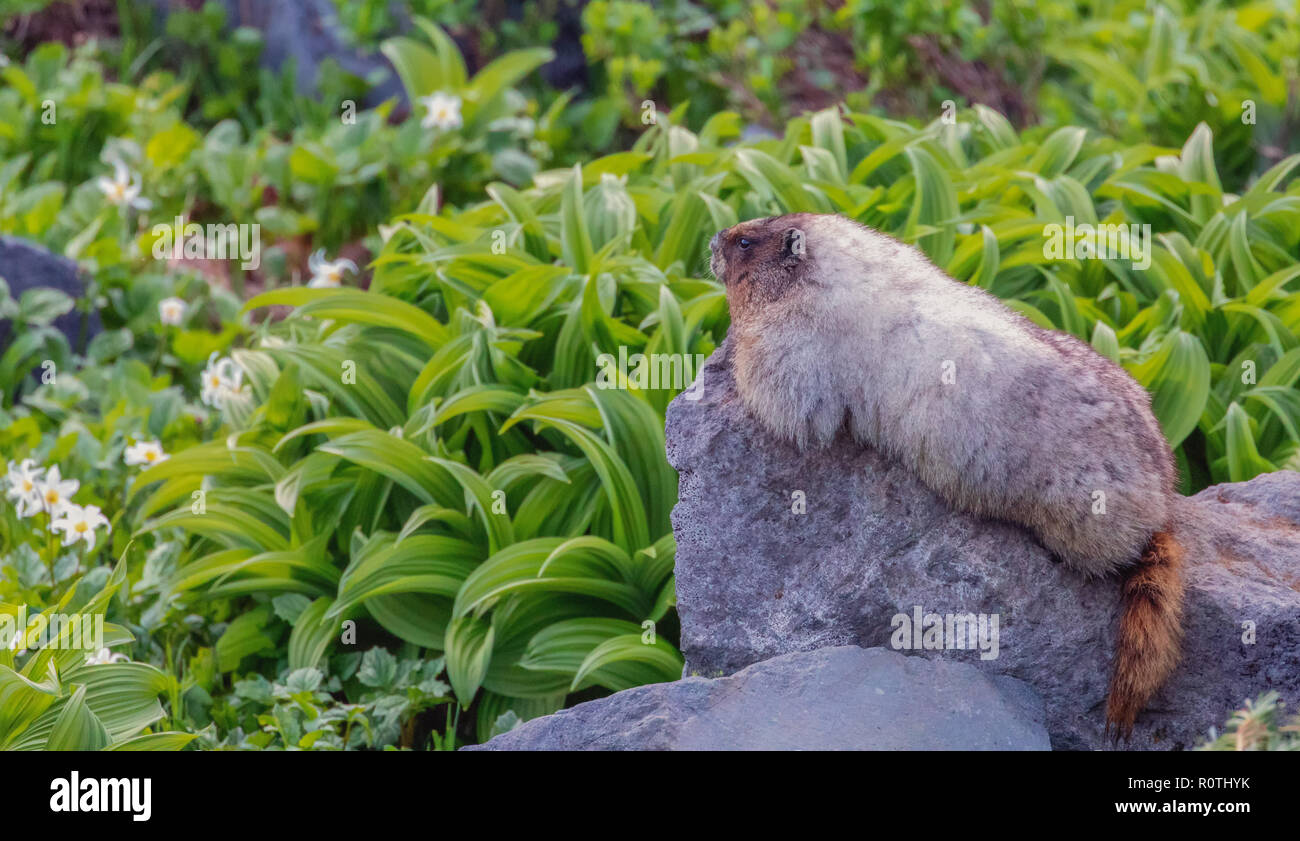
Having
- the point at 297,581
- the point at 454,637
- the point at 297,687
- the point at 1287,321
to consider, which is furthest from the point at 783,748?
the point at 1287,321

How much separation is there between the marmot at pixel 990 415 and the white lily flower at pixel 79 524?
2.74 m

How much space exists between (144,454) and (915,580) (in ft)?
11.0

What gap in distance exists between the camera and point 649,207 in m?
5.75

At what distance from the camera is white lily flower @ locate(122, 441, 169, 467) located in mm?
5203

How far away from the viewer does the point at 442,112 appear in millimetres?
7262

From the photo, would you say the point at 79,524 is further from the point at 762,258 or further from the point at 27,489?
the point at 762,258

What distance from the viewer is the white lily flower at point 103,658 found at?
4.07 metres
